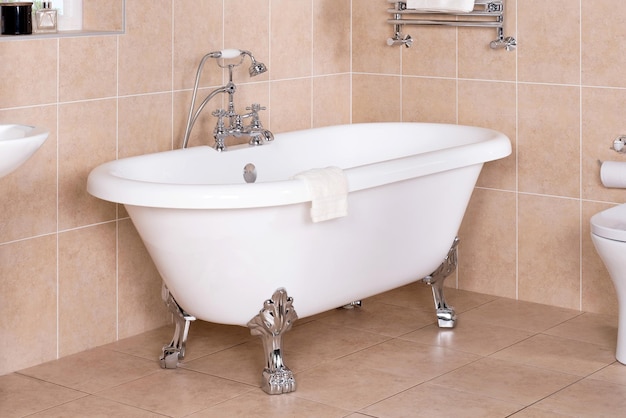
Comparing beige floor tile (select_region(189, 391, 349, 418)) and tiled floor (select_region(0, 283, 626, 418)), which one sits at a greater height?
tiled floor (select_region(0, 283, 626, 418))

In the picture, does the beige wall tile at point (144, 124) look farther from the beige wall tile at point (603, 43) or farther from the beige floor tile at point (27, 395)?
the beige wall tile at point (603, 43)

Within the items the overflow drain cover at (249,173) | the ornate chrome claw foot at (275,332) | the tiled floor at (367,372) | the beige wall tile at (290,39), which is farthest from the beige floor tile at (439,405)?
the beige wall tile at (290,39)

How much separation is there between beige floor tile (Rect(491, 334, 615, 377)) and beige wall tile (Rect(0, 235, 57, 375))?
1.54 metres

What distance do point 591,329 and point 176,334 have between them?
1572mm

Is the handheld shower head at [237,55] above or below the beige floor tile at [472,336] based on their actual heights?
above

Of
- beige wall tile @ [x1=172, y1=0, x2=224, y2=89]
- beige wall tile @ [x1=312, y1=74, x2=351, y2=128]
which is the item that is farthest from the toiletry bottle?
beige wall tile @ [x1=312, y1=74, x2=351, y2=128]

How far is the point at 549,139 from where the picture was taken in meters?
4.04

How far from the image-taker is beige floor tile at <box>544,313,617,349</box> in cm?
368

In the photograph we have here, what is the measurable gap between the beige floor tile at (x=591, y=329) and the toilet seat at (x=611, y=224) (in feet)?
1.56

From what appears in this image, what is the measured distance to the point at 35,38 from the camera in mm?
3260

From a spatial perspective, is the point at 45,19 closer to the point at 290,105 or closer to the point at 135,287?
the point at 135,287

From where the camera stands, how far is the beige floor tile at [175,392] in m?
3.04

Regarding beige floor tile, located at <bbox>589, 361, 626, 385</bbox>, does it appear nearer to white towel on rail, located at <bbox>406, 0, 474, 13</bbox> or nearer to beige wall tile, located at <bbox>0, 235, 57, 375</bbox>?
white towel on rail, located at <bbox>406, 0, 474, 13</bbox>

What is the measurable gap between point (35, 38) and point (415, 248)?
1483 mm
